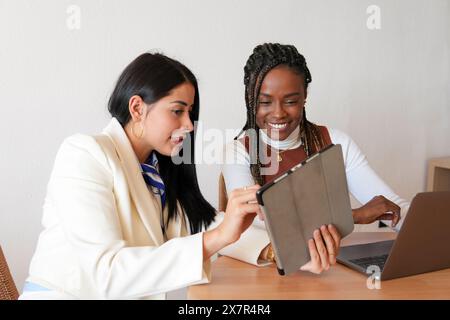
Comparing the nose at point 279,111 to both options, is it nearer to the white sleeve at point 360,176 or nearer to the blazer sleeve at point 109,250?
the white sleeve at point 360,176

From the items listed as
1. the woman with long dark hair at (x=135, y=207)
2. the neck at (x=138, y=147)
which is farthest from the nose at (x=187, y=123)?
the neck at (x=138, y=147)

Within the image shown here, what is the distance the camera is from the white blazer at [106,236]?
2.88 ft

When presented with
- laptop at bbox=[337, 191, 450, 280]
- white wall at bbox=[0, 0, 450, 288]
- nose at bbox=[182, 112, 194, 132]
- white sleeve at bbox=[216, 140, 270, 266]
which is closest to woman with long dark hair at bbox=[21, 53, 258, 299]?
nose at bbox=[182, 112, 194, 132]

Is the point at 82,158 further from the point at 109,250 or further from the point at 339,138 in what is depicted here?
the point at 339,138

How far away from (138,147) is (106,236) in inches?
12.5

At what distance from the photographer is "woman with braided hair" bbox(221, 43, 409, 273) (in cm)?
148

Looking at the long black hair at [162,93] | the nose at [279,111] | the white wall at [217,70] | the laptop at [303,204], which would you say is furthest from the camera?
the white wall at [217,70]

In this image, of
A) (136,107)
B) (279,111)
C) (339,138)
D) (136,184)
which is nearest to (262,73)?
(279,111)

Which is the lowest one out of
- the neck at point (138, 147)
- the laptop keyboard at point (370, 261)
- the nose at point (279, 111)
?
the laptop keyboard at point (370, 261)

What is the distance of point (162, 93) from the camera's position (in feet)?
3.70

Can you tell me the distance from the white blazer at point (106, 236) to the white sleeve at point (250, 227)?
15cm

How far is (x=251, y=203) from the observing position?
86 cm

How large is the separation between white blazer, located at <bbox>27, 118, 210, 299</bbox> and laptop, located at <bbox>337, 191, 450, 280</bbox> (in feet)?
1.09

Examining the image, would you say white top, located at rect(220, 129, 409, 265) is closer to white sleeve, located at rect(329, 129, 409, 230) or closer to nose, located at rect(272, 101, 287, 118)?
white sleeve, located at rect(329, 129, 409, 230)
